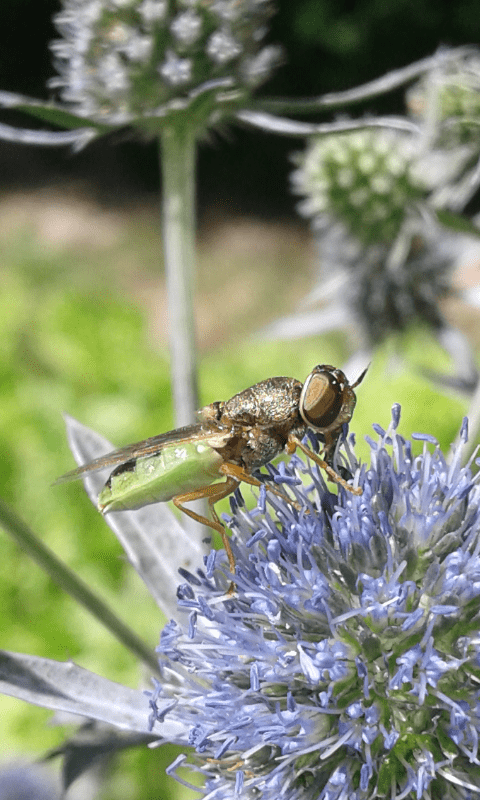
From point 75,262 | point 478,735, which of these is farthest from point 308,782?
point 75,262

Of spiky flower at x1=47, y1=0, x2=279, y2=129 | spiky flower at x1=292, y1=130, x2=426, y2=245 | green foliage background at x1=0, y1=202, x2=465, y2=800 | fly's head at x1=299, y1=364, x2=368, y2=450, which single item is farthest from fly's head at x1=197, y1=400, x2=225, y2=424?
spiky flower at x1=292, y1=130, x2=426, y2=245

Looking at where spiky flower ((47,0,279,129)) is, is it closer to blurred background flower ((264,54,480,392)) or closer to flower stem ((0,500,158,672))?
blurred background flower ((264,54,480,392))

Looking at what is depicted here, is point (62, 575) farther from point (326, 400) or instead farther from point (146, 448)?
point (326, 400)

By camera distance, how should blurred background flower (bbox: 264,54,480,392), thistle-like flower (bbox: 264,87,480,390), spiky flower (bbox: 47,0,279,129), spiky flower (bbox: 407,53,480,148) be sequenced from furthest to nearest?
thistle-like flower (bbox: 264,87,480,390), blurred background flower (bbox: 264,54,480,392), spiky flower (bbox: 407,53,480,148), spiky flower (bbox: 47,0,279,129)

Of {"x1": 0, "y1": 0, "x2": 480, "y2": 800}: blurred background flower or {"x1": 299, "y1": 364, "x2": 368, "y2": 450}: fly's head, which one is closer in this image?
{"x1": 299, "y1": 364, "x2": 368, "y2": 450}: fly's head

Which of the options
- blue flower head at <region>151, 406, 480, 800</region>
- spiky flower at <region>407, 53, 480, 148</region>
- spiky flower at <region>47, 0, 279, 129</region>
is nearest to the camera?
blue flower head at <region>151, 406, 480, 800</region>

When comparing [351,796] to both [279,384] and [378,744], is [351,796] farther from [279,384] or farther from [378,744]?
[279,384]
